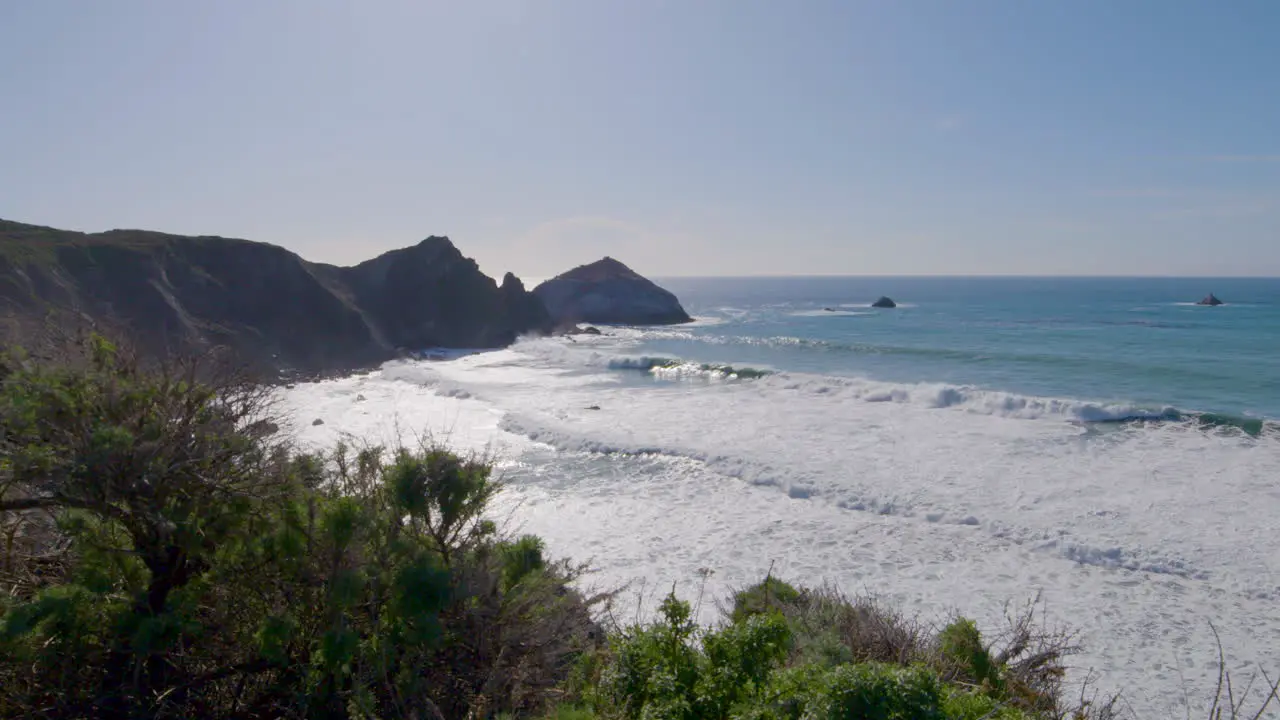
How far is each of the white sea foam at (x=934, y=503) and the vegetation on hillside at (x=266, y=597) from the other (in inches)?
161

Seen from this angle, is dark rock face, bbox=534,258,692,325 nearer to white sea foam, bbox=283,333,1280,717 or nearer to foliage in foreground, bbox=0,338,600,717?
white sea foam, bbox=283,333,1280,717

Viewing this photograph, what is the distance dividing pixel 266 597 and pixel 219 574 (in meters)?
0.25

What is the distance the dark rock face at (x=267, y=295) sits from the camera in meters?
27.8

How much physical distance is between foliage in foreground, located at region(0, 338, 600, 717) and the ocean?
1550 mm

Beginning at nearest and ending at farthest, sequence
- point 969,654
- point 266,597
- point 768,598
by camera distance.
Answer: point 266,597 → point 969,654 → point 768,598

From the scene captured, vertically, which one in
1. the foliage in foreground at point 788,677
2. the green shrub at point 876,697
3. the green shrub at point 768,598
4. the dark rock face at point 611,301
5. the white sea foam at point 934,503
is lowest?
the white sea foam at point 934,503

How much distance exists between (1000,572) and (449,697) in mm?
8929

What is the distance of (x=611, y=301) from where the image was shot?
228 ft

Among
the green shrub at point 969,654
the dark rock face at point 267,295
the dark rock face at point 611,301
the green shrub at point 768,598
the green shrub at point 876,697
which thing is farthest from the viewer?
the dark rock face at point 611,301

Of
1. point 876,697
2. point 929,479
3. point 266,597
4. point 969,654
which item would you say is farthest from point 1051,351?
point 266,597

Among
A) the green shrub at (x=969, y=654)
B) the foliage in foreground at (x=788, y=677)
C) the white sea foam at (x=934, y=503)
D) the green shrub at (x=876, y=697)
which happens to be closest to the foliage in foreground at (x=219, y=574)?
the foliage in foreground at (x=788, y=677)

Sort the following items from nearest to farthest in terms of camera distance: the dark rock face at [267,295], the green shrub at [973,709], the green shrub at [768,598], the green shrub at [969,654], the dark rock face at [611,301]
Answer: the green shrub at [973,709] → the green shrub at [969,654] → the green shrub at [768,598] → the dark rock face at [267,295] → the dark rock face at [611,301]

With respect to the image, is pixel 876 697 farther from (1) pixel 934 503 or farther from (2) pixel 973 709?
(1) pixel 934 503

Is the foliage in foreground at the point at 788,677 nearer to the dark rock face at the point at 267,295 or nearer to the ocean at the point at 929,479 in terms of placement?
the ocean at the point at 929,479
